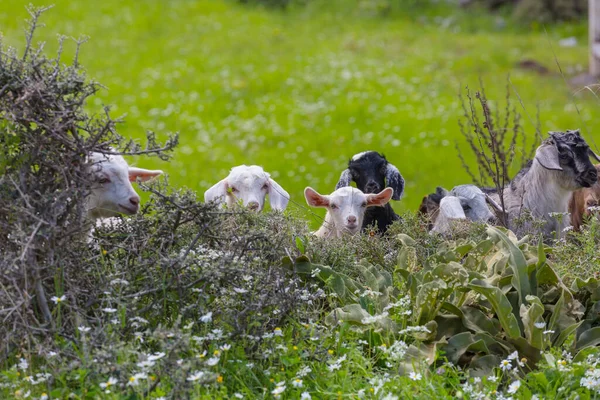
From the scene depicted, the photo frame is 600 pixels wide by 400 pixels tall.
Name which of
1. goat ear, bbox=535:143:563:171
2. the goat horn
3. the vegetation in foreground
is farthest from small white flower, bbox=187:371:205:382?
goat ear, bbox=535:143:563:171

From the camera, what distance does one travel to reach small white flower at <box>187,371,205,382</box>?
3.99 metres

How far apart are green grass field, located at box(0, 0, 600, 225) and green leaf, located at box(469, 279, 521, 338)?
7.12 metres

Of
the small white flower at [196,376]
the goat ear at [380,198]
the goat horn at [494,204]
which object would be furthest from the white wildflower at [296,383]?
the goat horn at [494,204]

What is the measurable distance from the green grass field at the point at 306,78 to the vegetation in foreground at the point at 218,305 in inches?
267

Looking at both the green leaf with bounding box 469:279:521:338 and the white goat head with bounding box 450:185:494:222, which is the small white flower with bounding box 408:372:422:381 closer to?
the green leaf with bounding box 469:279:521:338

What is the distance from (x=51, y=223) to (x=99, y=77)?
52.9ft

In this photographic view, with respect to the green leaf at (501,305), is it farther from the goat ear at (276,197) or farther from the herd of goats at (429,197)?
the goat ear at (276,197)

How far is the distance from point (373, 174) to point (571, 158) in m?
1.53

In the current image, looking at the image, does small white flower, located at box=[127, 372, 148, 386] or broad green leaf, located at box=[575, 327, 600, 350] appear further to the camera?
broad green leaf, located at box=[575, 327, 600, 350]

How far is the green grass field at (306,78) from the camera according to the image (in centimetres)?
1534

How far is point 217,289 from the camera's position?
4.84m

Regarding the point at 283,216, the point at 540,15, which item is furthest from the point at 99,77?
the point at 283,216

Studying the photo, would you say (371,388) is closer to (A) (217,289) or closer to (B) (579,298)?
(A) (217,289)

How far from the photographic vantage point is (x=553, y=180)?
21.6ft
